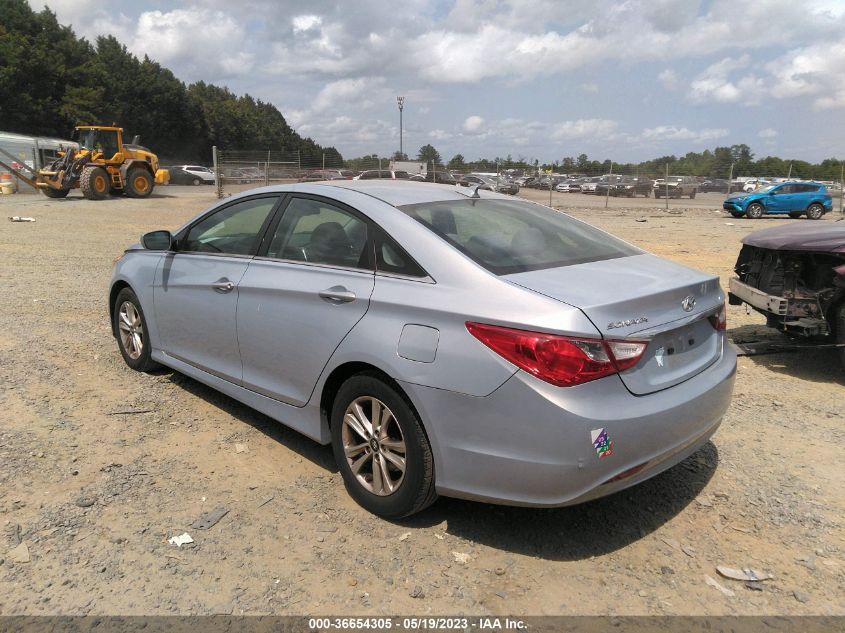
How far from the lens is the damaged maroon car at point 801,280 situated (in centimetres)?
511

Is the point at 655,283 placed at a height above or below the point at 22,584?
above

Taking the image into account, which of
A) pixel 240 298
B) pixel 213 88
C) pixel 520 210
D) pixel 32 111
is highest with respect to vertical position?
pixel 213 88

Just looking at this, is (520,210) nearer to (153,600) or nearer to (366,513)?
(366,513)

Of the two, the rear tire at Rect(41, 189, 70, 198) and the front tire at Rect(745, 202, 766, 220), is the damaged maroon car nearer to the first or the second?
the front tire at Rect(745, 202, 766, 220)

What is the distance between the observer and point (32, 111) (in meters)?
59.7

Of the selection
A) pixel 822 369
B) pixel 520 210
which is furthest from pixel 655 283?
pixel 822 369

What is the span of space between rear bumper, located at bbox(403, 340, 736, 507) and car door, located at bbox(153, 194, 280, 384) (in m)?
1.68

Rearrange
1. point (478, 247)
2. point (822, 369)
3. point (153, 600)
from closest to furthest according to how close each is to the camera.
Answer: point (153, 600)
point (478, 247)
point (822, 369)

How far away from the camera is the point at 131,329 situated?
5.19m

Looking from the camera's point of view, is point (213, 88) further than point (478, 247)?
Yes

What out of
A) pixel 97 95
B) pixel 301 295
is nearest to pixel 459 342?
pixel 301 295

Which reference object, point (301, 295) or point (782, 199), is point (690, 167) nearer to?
point (782, 199)

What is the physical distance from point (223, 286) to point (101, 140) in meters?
25.1

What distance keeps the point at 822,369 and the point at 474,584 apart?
438 cm
